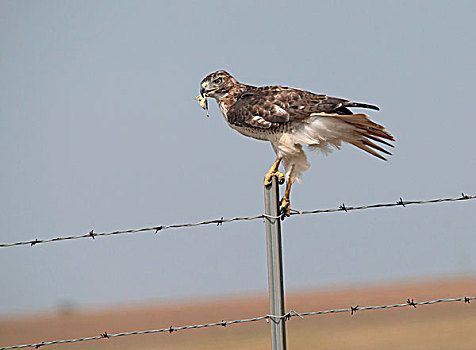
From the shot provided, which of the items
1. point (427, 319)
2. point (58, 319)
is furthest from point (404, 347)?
point (58, 319)

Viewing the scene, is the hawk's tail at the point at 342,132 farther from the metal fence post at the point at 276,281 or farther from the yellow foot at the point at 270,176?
the metal fence post at the point at 276,281

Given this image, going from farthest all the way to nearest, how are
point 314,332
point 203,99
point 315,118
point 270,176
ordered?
point 314,332
point 203,99
point 315,118
point 270,176

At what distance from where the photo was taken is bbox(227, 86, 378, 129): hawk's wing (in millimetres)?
6047

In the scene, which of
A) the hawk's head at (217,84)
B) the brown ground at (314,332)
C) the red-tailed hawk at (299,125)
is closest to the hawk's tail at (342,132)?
the red-tailed hawk at (299,125)

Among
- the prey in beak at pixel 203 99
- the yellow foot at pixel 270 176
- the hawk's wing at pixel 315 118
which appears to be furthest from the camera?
the prey in beak at pixel 203 99

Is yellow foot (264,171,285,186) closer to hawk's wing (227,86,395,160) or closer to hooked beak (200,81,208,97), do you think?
hawk's wing (227,86,395,160)

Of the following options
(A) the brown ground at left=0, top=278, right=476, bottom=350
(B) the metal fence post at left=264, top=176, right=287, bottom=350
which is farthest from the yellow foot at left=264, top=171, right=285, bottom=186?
(A) the brown ground at left=0, top=278, right=476, bottom=350

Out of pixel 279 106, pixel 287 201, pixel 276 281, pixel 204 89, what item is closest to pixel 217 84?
pixel 204 89

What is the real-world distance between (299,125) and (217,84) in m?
1.10

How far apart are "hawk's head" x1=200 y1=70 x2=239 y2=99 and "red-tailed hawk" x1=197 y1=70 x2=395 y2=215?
0.46 metres

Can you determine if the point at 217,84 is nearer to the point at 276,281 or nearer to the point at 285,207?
the point at 285,207

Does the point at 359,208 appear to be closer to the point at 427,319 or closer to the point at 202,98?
the point at 202,98

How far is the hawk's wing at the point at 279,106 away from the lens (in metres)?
6.05

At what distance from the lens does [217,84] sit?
6.97 meters
